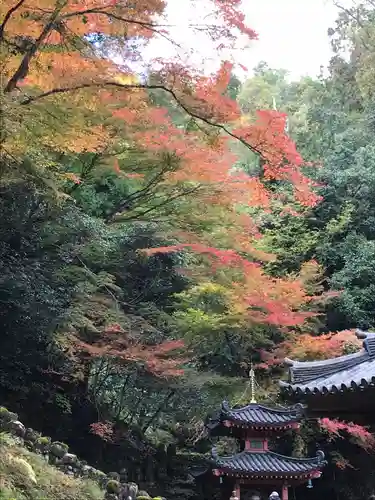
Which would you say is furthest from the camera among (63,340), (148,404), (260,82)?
(260,82)

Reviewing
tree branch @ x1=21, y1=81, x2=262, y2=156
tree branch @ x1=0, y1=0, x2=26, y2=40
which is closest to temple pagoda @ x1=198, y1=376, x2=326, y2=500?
tree branch @ x1=21, y1=81, x2=262, y2=156

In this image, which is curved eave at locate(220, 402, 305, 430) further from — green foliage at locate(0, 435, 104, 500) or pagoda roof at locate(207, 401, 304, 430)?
green foliage at locate(0, 435, 104, 500)

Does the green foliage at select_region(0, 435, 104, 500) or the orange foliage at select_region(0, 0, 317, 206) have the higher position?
the orange foliage at select_region(0, 0, 317, 206)

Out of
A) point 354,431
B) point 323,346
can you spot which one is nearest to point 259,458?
point 354,431

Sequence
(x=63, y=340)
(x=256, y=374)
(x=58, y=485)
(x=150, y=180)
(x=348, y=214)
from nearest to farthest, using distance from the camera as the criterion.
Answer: (x=58, y=485) → (x=63, y=340) → (x=150, y=180) → (x=256, y=374) → (x=348, y=214)

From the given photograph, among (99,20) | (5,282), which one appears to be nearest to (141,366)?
(5,282)

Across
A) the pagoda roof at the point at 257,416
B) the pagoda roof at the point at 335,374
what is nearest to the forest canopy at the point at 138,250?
the pagoda roof at the point at 257,416

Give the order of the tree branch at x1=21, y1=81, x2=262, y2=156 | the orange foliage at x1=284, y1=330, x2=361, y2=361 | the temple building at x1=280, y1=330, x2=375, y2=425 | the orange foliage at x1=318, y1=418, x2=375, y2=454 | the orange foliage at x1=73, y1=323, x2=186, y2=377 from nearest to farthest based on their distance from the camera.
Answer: the temple building at x1=280, y1=330, x2=375, y2=425 < the tree branch at x1=21, y1=81, x2=262, y2=156 < the orange foliage at x1=73, y1=323, x2=186, y2=377 < the orange foliage at x1=318, y1=418, x2=375, y2=454 < the orange foliage at x1=284, y1=330, x2=361, y2=361

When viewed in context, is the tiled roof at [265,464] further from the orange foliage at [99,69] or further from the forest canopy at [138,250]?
the orange foliage at [99,69]

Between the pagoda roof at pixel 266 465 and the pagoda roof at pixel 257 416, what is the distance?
2.50ft

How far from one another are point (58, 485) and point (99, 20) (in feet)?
18.9

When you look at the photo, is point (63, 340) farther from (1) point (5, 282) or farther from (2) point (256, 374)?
(2) point (256, 374)

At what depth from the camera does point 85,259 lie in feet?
40.4

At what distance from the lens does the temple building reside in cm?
429
